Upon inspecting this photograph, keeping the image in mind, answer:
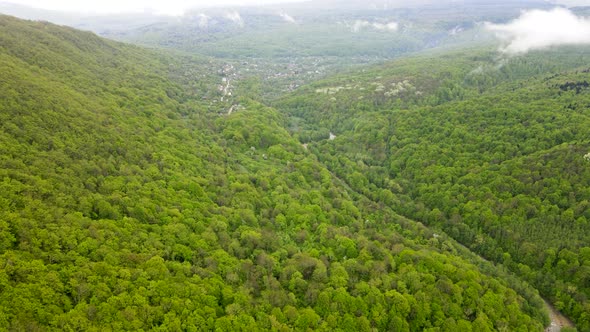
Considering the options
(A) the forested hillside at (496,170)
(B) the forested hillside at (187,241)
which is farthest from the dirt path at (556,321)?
(B) the forested hillside at (187,241)

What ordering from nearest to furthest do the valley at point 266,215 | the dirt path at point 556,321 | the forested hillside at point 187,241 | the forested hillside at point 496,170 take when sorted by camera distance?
the forested hillside at point 187,241
the valley at point 266,215
the dirt path at point 556,321
the forested hillside at point 496,170

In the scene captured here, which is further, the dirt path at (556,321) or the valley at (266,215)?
the dirt path at (556,321)

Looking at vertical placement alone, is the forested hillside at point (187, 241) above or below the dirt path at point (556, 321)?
above

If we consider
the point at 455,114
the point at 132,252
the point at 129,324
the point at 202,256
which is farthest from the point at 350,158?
the point at 129,324

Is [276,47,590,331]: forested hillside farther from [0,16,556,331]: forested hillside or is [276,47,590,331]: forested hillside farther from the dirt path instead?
[0,16,556,331]: forested hillside

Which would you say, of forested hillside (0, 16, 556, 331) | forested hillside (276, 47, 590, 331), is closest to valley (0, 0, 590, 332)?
forested hillside (0, 16, 556, 331)

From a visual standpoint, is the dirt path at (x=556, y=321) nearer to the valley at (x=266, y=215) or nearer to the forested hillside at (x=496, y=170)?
the valley at (x=266, y=215)

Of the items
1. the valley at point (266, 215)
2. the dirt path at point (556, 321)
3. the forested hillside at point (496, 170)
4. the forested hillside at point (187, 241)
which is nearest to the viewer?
the forested hillside at point (187, 241)
